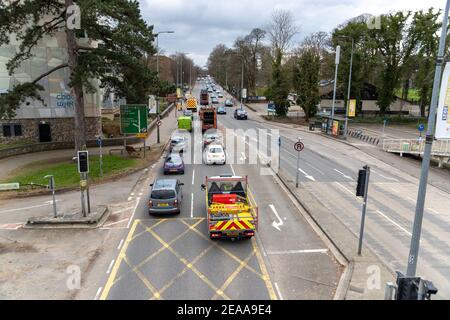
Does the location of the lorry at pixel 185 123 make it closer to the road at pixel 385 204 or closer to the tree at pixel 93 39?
the road at pixel 385 204

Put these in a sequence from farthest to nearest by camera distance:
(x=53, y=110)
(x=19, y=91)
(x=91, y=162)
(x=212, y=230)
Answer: (x=53, y=110), (x=91, y=162), (x=19, y=91), (x=212, y=230)

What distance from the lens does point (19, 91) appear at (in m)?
27.5

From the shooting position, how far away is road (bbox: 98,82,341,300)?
41.8 feet

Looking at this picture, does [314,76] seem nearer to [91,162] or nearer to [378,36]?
[378,36]

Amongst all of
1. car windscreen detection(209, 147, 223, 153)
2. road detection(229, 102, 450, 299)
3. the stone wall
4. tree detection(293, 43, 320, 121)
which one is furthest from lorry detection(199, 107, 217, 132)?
tree detection(293, 43, 320, 121)

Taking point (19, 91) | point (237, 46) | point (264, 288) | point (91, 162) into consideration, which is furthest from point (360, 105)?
point (264, 288)

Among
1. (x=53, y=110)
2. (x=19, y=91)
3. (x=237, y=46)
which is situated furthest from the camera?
(x=237, y=46)

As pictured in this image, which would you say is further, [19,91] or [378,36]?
[378,36]

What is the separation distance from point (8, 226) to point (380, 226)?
1780 centimetres

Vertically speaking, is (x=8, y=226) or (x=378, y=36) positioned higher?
(x=378, y=36)

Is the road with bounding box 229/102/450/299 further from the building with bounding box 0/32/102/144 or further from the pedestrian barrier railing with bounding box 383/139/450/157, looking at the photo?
the building with bounding box 0/32/102/144

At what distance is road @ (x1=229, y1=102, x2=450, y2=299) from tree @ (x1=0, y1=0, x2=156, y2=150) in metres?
14.2

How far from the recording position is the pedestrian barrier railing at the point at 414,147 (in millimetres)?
31906

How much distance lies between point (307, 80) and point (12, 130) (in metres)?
40.4
